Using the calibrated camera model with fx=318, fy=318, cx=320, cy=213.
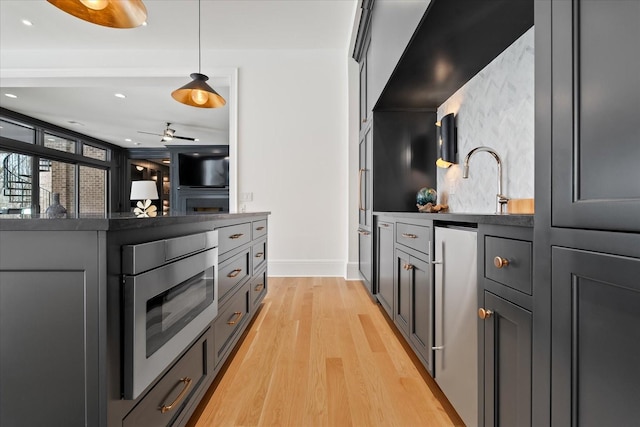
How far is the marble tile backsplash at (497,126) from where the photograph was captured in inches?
63.8

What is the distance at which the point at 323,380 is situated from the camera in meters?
1.55

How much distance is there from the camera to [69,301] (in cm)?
74

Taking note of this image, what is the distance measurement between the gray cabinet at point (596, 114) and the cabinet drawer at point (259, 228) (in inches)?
76.3

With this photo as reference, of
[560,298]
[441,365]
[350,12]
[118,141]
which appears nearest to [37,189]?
[118,141]

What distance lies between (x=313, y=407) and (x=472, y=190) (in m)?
1.69

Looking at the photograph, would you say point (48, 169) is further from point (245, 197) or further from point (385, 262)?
point (385, 262)

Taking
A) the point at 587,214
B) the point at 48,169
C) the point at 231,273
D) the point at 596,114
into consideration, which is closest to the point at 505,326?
the point at 587,214

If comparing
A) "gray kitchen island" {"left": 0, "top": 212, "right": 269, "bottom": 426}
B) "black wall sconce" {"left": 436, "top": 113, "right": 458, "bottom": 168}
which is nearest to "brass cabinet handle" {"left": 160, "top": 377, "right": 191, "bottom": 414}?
"gray kitchen island" {"left": 0, "top": 212, "right": 269, "bottom": 426}

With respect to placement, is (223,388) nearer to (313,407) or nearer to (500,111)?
(313,407)

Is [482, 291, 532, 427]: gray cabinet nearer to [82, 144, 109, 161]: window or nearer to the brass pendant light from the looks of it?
the brass pendant light

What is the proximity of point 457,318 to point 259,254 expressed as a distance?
1.68 m

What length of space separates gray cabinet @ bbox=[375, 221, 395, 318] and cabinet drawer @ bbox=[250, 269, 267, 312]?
974mm

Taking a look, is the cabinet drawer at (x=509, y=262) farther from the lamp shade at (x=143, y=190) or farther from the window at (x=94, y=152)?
the window at (x=94, y=152)

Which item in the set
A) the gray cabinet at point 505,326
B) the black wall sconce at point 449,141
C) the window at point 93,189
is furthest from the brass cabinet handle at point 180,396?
the window at point 93,189
